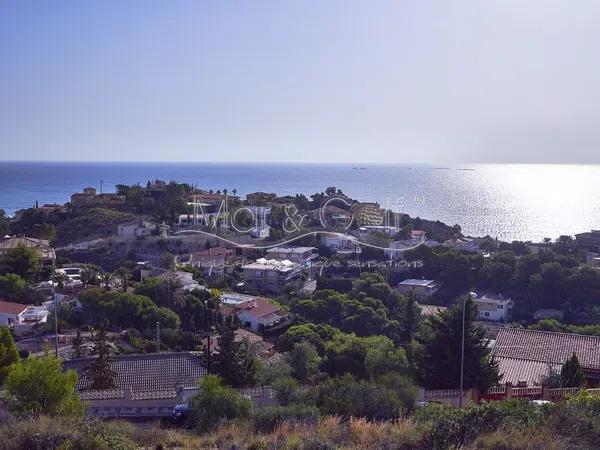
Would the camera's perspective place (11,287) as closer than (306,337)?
No

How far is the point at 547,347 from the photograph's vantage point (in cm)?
1375

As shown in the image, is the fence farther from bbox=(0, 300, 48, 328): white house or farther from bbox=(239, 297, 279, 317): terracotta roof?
bbox=(0, 300, 48, 328): white house

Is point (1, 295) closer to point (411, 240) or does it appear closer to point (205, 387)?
point (205, 387)

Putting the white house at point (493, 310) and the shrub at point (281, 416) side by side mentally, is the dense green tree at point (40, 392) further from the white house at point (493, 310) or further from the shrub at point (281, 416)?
the white house at point (493, 310)

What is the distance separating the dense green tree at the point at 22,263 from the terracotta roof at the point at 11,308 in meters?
3.90

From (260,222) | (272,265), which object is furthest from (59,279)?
(260,222)

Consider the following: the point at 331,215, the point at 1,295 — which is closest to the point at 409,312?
the point at 1,295

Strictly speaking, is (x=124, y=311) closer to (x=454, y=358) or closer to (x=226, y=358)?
(x=226, y=358)

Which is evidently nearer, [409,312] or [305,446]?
[305,446]

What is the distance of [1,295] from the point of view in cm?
1892

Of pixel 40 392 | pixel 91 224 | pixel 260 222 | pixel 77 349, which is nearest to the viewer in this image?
pixel 40 392

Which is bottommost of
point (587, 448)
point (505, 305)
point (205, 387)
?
point (505, 305)

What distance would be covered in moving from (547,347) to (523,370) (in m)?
1.79

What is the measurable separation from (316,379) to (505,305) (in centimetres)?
1308
